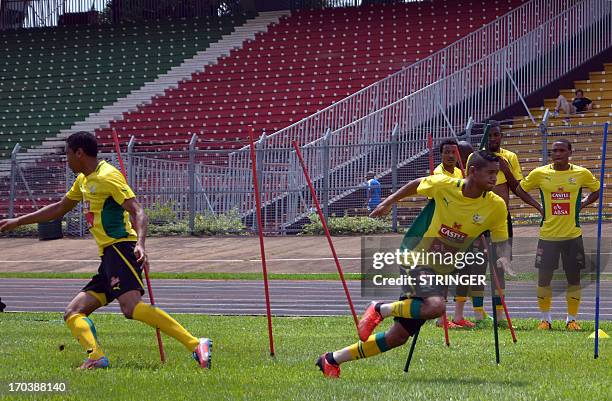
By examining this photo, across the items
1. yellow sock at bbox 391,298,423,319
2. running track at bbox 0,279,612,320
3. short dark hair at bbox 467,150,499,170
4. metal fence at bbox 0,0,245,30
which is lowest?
running track at bbox 0,279,612,320

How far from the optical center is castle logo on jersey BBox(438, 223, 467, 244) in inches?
335

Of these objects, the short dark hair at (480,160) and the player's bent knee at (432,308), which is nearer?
the player's bent knee at (432,308)

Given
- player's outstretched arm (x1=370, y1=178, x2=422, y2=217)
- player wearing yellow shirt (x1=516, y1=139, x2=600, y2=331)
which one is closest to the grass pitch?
player wearing yellow shirt (x1=516, y1=139, x2=600, y2=331)

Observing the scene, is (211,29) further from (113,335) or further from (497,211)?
(497,211)

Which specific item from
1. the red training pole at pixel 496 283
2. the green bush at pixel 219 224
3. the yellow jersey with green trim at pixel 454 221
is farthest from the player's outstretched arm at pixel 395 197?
the green bush at pixel 219 224

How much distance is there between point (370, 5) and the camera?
41.3 metres

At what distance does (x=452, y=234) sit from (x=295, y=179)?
62.9 ft

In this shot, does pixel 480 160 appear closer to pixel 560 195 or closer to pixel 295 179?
pixel 560 195

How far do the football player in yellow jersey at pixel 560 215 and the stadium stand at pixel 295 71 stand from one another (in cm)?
2011

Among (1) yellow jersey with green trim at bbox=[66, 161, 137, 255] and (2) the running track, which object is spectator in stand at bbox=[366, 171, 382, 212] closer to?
(2) the running track

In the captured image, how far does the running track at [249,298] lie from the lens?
1595cm

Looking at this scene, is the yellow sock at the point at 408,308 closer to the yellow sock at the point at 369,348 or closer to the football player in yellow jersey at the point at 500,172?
the yellow sock at the point at 369,348

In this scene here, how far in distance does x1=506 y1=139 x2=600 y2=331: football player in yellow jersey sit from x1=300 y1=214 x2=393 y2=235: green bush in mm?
14156

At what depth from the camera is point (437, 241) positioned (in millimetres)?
8523
